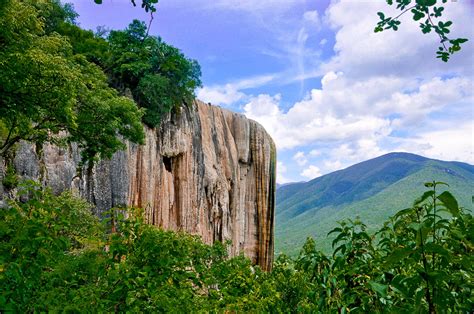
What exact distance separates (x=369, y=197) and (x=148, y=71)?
145m

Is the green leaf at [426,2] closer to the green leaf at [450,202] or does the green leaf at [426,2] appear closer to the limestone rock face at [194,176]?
the green leaf at [450,202]

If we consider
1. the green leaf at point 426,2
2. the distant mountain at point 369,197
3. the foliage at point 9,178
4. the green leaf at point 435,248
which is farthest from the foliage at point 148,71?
the distant mountain at point 369,197

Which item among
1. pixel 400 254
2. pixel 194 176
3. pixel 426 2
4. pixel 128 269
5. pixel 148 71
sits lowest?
pixel 128 269

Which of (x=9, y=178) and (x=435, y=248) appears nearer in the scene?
(x=435, y=248)

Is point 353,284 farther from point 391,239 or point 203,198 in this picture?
point 203,198

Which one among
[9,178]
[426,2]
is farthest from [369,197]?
[426,2]

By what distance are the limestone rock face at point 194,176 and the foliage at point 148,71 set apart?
3.53ft

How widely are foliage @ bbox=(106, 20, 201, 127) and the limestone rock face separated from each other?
1.08 metres

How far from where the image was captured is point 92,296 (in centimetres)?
297

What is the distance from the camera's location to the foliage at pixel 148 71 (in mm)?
15172

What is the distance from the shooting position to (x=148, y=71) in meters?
16.0

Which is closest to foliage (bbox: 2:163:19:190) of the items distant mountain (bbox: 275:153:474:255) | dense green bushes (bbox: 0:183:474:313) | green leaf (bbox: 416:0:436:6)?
dense green bushes (bbox: 0:183:474:313)

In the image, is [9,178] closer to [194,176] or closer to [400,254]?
[400,254]

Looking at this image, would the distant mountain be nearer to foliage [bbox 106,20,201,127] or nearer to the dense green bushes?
foliage [bbox 106,20,201,127]
